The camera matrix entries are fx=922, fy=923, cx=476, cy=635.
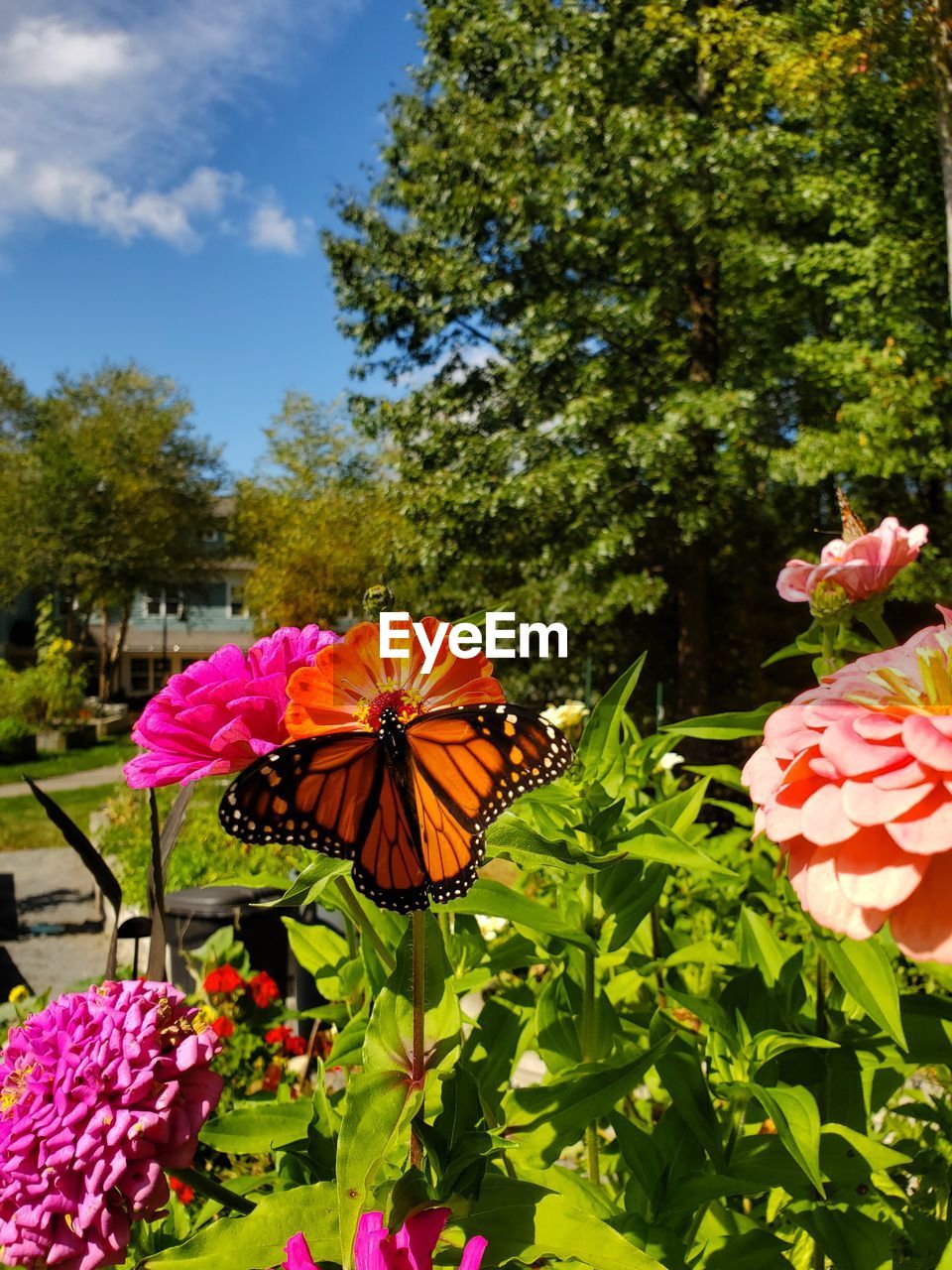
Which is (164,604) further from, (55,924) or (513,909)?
(513,909)

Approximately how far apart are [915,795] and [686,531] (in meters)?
7.31

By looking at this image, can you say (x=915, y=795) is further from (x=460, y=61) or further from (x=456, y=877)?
(x=460, y=61)

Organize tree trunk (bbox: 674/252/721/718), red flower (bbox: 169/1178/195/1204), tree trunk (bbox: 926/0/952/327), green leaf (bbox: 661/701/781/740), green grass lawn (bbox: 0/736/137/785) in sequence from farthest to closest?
green grass lawn (bbox: 0/736/137/785) → tree trunk (bbox: 674/252/721/718) → tree trunk (bbox: 926/0/952/327) → red flower (bbox: 169/1178/195/1204) → green leaf (bbox: 661/701/781/740)

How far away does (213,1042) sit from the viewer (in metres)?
0.87

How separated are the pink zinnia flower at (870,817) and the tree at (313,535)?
13.0 metres

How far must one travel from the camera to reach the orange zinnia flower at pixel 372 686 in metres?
0.72

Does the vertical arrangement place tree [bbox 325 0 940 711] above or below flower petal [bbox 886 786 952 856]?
above

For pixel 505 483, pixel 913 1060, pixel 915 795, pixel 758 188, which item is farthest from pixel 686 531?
pixel 915 795

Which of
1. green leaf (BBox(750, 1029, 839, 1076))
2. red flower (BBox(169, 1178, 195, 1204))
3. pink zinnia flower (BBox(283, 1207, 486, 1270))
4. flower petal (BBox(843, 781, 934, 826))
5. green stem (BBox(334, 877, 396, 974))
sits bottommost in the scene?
red flower (BBox(169, 1178, 195, 1204))

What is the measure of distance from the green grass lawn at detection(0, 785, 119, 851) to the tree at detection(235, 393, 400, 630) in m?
5.19

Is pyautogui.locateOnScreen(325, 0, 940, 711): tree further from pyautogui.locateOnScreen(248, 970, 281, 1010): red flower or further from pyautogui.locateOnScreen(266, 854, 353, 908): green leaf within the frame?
pyautogui.locateOnScreen(266, 854, 353, 908): green leaf

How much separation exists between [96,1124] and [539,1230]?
369mm

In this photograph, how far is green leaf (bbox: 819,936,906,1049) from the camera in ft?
2.77

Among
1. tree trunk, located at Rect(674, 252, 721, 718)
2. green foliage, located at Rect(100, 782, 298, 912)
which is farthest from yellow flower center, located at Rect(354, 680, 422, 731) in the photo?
tree trunk, located at Rect(674, 252, 721, 718)
